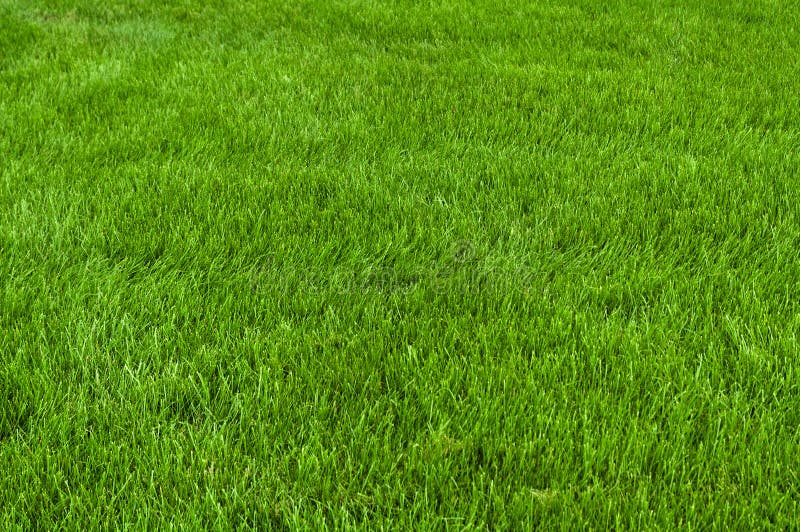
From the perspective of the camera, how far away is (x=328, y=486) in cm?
195

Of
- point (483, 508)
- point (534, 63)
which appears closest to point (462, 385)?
point (483, 508)

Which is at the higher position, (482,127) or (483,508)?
(482,127)

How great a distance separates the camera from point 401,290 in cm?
284

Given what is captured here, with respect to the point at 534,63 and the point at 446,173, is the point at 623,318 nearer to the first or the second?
the point at 446,173

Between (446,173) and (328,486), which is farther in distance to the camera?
(446,173)

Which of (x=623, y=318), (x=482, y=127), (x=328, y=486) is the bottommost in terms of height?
(x=328, y=486)

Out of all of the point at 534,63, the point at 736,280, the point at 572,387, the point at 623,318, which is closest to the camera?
the point at 572,387

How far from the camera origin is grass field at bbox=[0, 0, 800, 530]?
1.97 metres

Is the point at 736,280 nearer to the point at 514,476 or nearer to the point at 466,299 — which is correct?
the point at 466,299

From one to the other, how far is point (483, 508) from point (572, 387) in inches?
22.3

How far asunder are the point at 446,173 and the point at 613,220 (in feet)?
3.02

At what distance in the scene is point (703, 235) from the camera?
3104 mm

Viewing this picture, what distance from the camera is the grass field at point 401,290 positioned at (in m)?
1.97

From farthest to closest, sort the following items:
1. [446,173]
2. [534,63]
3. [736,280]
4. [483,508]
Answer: [534,63] < [446,173] < [736,280] < [483,508]
